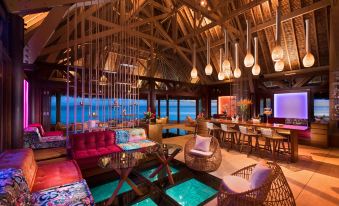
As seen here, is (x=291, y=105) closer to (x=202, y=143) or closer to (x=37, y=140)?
(x=202, y=143)

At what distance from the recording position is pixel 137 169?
153 inches

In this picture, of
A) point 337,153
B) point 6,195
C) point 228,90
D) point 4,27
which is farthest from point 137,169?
point 228,90

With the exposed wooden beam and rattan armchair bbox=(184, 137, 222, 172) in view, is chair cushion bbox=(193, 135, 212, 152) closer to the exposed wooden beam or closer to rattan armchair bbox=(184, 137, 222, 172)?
rattan armchair bbox=(184, 137, 222, 172)

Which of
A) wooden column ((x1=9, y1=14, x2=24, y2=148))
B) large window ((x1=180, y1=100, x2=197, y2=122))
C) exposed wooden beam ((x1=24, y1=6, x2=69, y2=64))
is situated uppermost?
exposed wooden beam ((x1=24, y1=6, x2=69, y2=64))

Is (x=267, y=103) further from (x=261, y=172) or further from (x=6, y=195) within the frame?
(x=6, y=195)

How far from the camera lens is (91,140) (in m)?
4.17

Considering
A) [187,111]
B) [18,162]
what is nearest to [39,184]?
[18,162]

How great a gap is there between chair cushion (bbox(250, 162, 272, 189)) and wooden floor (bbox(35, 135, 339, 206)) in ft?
2.81

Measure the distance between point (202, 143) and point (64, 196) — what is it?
9.78 feet

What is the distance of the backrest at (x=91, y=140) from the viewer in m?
3.95

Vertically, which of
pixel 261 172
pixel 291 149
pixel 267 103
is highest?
pixel 267 103

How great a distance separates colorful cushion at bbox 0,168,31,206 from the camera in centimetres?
138

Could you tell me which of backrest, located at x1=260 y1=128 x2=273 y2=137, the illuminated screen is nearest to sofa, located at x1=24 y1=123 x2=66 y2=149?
backrest, located at x1=260 y1=128 x2=273 y2=137

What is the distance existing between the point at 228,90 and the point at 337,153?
651cm
